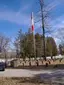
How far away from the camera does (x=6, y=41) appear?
73.5m

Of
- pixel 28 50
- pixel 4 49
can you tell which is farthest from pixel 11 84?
pixel 4 49

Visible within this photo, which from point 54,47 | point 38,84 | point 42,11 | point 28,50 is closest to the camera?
point 38,84

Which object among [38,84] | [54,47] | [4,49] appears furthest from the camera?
[54,47]

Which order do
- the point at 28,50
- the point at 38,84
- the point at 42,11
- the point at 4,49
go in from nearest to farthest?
the point at 38,84 < the point at 42,11 < the point at 28,50 < the point at 4,49

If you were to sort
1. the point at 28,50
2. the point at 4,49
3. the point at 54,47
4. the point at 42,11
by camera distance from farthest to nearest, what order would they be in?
the point at 54,47
the point at 4,49
the point at 28,50
the point at 42,11

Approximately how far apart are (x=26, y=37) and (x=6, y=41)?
9871mm

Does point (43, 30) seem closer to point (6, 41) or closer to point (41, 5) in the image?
point (41, 5)

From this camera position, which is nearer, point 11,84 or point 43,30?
point 11,84

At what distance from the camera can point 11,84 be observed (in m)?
15.5

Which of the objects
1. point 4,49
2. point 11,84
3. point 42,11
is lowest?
point 11,84

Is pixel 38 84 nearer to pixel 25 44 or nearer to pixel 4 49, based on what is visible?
pixel 25 44

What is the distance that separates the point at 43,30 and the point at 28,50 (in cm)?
2591

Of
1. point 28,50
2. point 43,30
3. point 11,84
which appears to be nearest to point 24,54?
point 28,50

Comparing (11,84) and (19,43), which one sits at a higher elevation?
(19,43)
